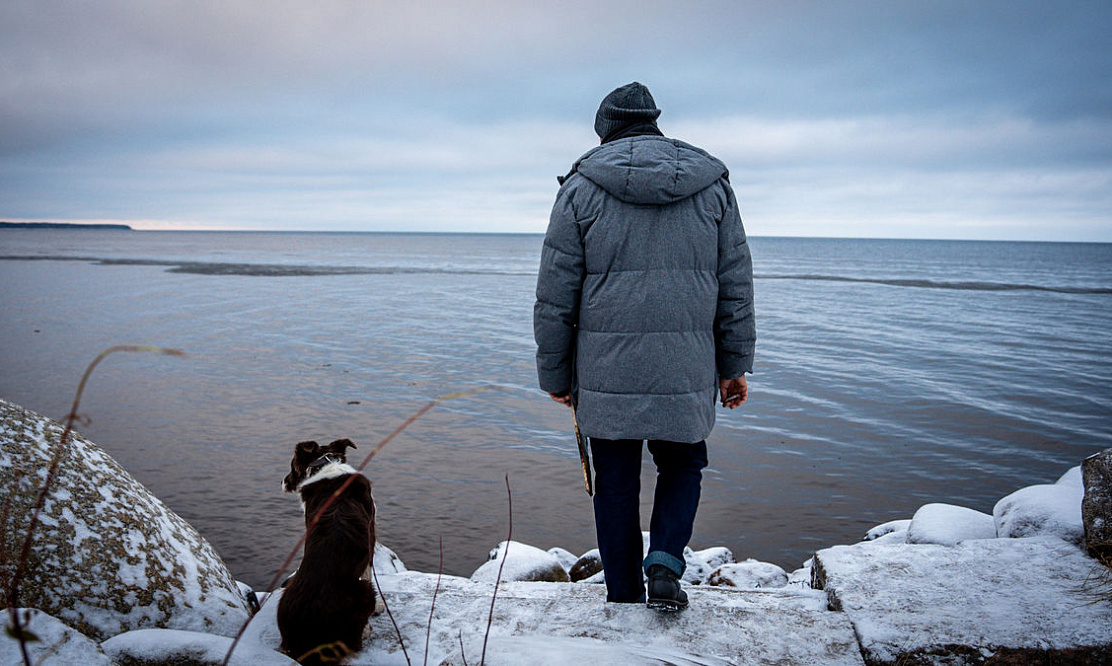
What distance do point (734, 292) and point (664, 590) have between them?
1337 millimetres

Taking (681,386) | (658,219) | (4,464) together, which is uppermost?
(658,219)

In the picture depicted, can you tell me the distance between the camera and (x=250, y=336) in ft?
48.5

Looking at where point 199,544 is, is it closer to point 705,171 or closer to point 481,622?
point 481,622

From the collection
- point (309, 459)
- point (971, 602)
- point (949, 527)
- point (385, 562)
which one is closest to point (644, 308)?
point (971, 602)

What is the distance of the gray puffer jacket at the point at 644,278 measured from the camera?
2936 mm

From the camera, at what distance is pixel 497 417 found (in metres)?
9.20

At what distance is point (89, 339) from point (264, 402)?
731 centimetres

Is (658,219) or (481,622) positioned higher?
(658,219)

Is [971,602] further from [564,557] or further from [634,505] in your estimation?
[564,557]

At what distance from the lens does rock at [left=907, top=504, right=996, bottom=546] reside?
461cm

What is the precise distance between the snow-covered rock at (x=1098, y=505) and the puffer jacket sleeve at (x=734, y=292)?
2.03 m

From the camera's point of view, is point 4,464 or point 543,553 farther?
point 543,553

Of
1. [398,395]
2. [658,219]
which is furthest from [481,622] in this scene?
[398,395]

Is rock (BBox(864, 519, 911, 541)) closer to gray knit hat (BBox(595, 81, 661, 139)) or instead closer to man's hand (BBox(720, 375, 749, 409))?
man's hand (BBox(720, 375, 749, 409))
